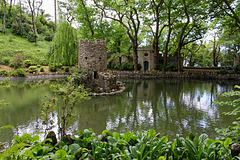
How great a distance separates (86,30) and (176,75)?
14954 millimetres

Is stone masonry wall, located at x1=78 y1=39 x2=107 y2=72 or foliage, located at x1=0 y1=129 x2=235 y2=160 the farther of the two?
stone masonry wall, located at x1=78 y1=39 x2=107 y2=72

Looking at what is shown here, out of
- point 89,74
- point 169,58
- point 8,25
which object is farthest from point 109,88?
point 8,25

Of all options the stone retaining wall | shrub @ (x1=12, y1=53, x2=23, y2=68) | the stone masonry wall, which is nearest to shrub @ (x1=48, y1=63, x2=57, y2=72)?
shrub @ (x1=12, y1=53, x2=23, y2=68)

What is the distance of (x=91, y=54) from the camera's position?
12.5 meters

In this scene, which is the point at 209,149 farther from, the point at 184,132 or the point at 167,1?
the point at 167,1

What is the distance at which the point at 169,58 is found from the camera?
3225cm

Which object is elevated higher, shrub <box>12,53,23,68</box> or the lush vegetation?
the lush vegetation

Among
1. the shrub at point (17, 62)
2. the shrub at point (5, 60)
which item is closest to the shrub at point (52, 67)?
the shrub at point (17, 62)

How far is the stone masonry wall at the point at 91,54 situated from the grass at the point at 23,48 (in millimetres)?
15743

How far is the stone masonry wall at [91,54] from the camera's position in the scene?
12469mm

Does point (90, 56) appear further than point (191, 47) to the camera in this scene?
No

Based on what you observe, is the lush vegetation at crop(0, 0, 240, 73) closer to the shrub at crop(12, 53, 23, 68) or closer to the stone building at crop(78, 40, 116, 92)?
the shrub at crop(12, 53, 23, 68)

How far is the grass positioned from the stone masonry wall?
15743 mm

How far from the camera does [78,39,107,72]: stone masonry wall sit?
40.9 ft
